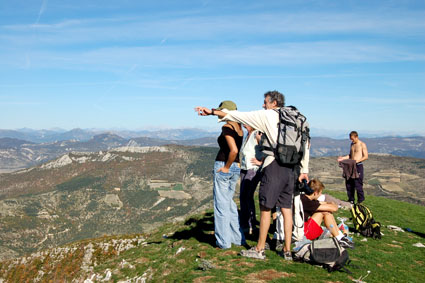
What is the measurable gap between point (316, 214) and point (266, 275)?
2983 millimetres

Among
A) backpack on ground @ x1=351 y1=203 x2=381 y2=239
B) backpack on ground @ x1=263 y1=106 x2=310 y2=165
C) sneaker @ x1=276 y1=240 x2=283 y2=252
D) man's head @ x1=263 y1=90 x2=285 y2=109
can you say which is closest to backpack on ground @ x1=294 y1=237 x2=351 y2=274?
sneaker @ x1=276 y1=240 x2=283 y2=252

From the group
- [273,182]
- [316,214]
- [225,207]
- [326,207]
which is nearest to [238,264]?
[225,207]

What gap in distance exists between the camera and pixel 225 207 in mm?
8930

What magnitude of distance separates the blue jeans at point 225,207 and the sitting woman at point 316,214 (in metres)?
2.15

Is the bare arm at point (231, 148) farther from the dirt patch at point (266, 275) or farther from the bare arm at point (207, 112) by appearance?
the dirt patch at point (266, 275)

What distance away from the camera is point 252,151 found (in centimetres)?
1047

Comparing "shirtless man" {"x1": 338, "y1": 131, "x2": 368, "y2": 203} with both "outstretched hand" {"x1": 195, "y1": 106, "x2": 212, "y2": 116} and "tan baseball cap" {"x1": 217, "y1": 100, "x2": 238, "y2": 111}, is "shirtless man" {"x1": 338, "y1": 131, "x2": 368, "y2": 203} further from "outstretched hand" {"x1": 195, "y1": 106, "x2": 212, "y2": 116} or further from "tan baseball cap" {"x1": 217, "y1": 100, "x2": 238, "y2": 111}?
"outstretched hand" {"x1": 195, "y1": 106, "x2": 212, "y2": 116}

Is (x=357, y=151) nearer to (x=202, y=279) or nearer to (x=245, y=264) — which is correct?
(x=245, y=264)

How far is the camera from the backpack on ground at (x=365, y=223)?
40.0 ft

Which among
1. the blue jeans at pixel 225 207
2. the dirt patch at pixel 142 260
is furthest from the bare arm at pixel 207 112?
the dirt patch at pixel 142 260

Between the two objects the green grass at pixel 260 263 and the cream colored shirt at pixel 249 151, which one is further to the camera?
the cream colored shirt at pixel 249 151

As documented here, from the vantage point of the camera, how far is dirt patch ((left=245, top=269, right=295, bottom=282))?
722cm

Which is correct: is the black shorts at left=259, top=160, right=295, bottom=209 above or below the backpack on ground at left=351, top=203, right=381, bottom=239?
above

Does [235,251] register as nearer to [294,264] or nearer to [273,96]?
[294,264]
